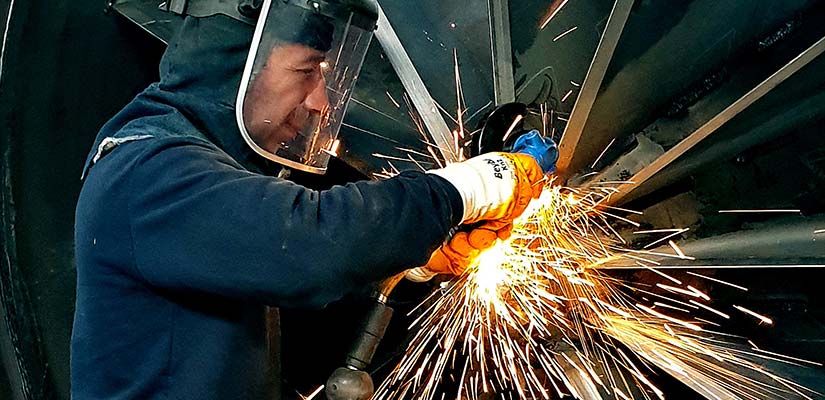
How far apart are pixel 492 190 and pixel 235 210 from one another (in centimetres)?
50

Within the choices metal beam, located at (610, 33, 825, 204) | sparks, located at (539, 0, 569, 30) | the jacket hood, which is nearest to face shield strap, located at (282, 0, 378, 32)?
the jacket hood

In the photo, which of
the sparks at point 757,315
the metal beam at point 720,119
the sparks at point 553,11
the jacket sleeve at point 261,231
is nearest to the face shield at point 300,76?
the jacket sleeve at point 261,231

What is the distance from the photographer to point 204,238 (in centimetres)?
129

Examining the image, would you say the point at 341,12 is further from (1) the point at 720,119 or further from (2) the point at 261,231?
(1) the point at 720,119

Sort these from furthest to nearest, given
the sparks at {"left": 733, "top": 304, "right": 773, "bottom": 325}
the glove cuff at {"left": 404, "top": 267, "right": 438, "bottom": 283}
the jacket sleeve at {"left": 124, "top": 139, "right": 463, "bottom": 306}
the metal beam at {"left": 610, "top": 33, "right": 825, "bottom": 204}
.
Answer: the sparks at {"left": 733, "top": 304, "right": 773, "bottom": 325}
the glove cuff at {"left": 404, "top": 267, "right": 438, "bottom": 283}
the metal beam at {"left": 610, "top": 33, "right": 825, "bottom": 204}
the jacket sleeve at {"left": 124, "top": 139, "right": 463, "bottom": 306}

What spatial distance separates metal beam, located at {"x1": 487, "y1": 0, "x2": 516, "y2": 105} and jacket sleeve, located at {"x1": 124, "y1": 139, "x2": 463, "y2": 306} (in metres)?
0.67

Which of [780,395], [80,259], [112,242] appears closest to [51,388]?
[80,259]

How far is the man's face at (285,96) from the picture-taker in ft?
5.10

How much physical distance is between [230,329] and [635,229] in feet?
3.44

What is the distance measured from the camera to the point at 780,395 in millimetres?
1646

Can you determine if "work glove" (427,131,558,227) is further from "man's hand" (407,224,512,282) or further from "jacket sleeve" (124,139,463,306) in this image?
"jacket sleeve" (124,139,463,306)

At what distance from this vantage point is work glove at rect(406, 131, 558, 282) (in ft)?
4.93

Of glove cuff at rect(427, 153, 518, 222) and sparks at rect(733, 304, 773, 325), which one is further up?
glove cuff at rect(427, 153, 518, 222)

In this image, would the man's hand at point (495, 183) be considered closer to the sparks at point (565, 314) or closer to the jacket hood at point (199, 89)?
the sparks at point (565, 314)
